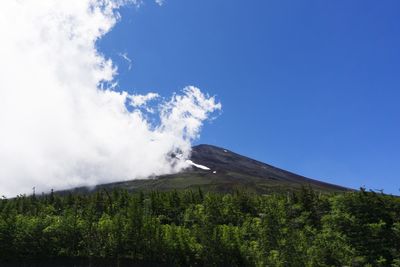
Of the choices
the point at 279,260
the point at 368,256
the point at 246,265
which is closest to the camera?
the point at 279,260

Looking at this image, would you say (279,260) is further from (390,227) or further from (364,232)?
(390,227)

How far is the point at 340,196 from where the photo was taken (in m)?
63.7

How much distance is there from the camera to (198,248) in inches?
3088

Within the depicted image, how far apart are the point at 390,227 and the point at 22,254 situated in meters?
66.2

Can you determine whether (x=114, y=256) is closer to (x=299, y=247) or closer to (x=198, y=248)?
(x=198, y=248)

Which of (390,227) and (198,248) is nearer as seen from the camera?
(390,227)

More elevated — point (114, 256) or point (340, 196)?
point (340, 196)

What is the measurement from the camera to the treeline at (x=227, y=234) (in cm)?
5327

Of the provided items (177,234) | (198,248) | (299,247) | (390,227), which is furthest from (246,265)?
(299,247)

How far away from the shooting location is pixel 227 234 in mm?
80125

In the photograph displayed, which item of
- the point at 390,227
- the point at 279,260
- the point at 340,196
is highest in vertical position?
the point at 340,196

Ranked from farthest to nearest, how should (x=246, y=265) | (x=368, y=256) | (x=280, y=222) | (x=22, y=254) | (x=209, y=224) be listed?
1. (x=22, y=254)
2. (x=209, y=224)
3. (x=246, y=265)
4. (x=280, y=222)
5. (x=368, y=256)

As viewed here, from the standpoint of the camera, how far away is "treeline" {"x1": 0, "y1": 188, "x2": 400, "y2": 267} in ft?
175

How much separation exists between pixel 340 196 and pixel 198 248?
1074 inches
